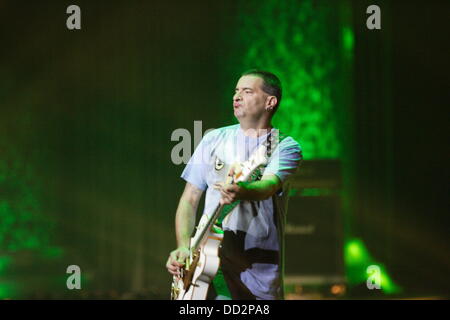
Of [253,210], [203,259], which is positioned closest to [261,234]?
[253,210]

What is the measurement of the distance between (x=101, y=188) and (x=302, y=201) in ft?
7.42

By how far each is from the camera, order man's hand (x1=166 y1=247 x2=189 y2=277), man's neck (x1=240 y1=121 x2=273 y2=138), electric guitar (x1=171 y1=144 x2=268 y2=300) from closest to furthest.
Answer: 1. electric guitar (x1=171 y1=144 x2=268 y2=300)
2. man's hand (x1=166 y1=247 x2=189 y2=277)
3. man's neck (x1=240 y1=121 x2=273 y2=138)

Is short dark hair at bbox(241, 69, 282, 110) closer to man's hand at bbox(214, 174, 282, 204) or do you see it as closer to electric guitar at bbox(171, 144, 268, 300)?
electric guitar at bbox(171, 144, 268, 300)

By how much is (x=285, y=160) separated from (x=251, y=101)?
0.35m

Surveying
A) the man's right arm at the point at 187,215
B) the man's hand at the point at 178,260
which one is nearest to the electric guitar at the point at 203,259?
the man's hand at the point at 178,260

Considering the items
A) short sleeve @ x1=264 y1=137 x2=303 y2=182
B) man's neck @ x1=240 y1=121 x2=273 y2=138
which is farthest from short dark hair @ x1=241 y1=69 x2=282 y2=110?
short sleeve @ x1=264 y1=137 x2=303 y2=182

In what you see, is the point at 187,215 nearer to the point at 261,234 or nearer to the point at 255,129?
the point at 261,234

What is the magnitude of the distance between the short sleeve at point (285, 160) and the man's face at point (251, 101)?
0.66 ft

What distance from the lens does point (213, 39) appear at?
6309mm

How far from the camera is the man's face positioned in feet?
8.89
